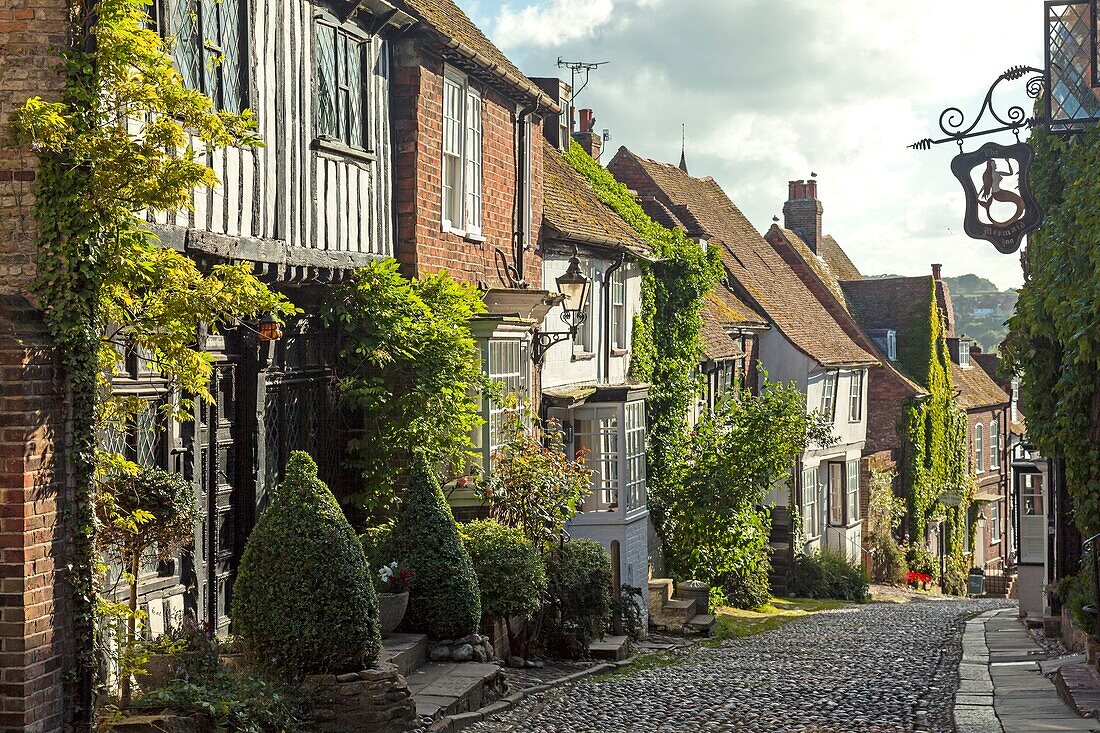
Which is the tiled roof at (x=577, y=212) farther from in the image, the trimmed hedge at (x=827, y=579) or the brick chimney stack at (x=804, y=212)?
the brick chimney stack at (x=804, y=212)

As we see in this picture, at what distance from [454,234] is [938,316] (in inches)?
1195

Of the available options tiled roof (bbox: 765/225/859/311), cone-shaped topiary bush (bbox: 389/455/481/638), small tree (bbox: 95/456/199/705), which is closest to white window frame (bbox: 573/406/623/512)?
cone-shaped topiary bush (bbox: 389/455/481/638)

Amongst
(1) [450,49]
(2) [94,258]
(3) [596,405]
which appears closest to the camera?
(2) [94,258]

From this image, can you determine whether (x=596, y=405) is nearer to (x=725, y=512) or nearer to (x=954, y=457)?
(x=725, y=512)

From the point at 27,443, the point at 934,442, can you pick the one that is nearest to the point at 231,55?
the point at 27,443

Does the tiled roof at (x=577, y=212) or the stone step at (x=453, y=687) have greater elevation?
the tiled roof at (x=577, y=212)

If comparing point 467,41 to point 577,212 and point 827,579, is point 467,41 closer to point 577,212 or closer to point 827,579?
point 577,212

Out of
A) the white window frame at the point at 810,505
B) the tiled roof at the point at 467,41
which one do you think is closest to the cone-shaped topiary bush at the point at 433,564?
the tiled roof at the point at 467,41

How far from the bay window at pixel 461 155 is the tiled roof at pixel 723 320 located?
11510mm

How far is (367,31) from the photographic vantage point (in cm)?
1300

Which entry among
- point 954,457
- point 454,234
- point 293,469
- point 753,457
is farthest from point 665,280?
point 954,457

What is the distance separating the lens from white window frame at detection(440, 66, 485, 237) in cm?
1466

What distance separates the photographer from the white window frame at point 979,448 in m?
46.2

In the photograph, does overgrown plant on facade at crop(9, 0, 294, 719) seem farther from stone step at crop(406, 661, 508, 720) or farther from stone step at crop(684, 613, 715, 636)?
stone step at crop(684, 613, 715, 636)
